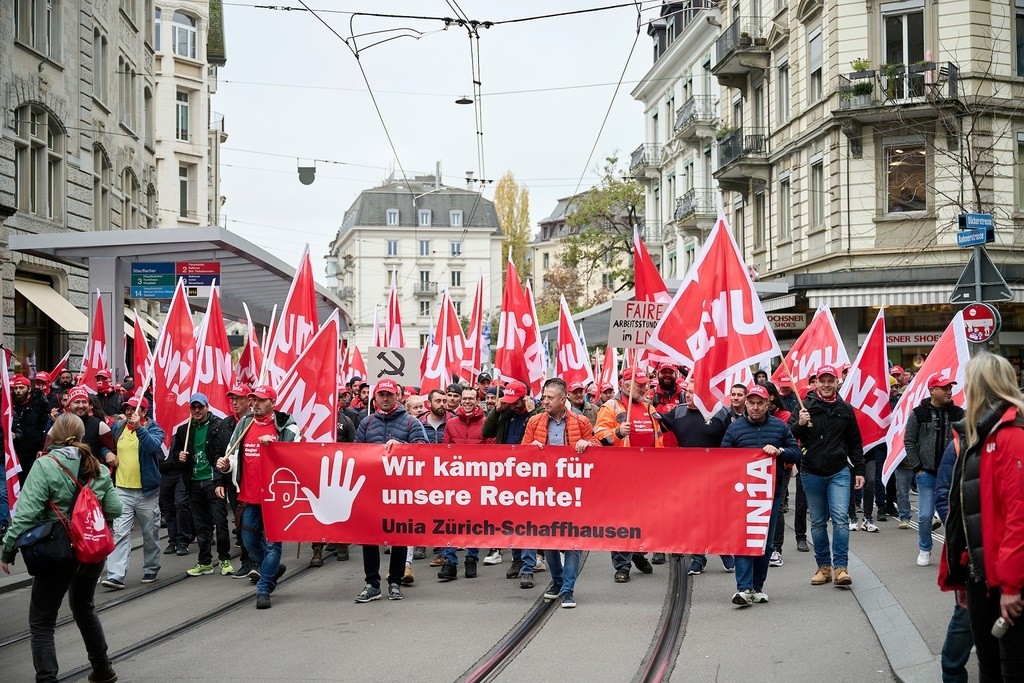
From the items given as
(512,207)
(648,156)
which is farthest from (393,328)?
(512,207)

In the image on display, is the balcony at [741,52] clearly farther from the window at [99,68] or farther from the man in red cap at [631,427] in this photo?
the man in red cap at [631,427]

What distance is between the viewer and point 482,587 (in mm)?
10992

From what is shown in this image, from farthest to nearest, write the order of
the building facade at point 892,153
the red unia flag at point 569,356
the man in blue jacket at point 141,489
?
1. the building facade at point 892,153
2. the red unia flag at point 569,356
3. the man in blue jacket at point 141,489

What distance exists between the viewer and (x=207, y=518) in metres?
12.3

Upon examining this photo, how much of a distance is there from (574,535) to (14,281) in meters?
17.0

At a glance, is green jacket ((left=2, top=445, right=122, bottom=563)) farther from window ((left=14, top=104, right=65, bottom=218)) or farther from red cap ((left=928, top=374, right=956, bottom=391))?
window ((left=14, top=104, right=65, bottom=218))

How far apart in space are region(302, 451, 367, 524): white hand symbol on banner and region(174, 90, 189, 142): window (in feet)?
141

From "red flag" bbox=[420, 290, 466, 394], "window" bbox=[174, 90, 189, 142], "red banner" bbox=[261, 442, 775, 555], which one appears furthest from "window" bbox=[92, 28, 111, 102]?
"red banner" bbox=[261, 442, 775, 555]

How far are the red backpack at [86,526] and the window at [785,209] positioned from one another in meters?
29.4

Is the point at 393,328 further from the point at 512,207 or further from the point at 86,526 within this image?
the point at 512,207

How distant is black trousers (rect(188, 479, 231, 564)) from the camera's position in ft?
39.6

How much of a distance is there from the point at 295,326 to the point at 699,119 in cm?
3357

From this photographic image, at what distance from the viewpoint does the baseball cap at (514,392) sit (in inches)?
445

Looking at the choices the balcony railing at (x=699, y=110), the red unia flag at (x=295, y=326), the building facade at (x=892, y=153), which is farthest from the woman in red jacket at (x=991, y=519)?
the balcony railing at (x=699, y=110)
